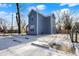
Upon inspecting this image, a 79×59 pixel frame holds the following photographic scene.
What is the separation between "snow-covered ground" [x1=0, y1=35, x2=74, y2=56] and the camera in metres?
2.28

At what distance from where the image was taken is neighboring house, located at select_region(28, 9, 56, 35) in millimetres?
2342

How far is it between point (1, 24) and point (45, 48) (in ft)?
2.31

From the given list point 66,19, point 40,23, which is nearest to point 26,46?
point 40,23

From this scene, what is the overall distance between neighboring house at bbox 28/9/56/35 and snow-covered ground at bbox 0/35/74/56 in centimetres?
8

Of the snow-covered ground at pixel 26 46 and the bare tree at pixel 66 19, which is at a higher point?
the bare tree at pixel 66 19

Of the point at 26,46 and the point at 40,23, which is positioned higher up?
the point at 40,23

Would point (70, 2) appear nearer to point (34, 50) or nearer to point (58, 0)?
point (58, 0)

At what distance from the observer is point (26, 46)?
7.66 feet

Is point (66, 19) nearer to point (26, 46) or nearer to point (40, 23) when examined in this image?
point (40, 23)

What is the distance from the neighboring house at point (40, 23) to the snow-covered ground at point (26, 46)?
0.08 metres

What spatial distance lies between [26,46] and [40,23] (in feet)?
1.22

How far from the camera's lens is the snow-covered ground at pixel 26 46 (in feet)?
7.47

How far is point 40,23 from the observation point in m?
2.37

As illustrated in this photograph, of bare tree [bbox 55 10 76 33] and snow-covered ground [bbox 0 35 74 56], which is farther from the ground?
bare tree [bbox 55 10 76 33]
